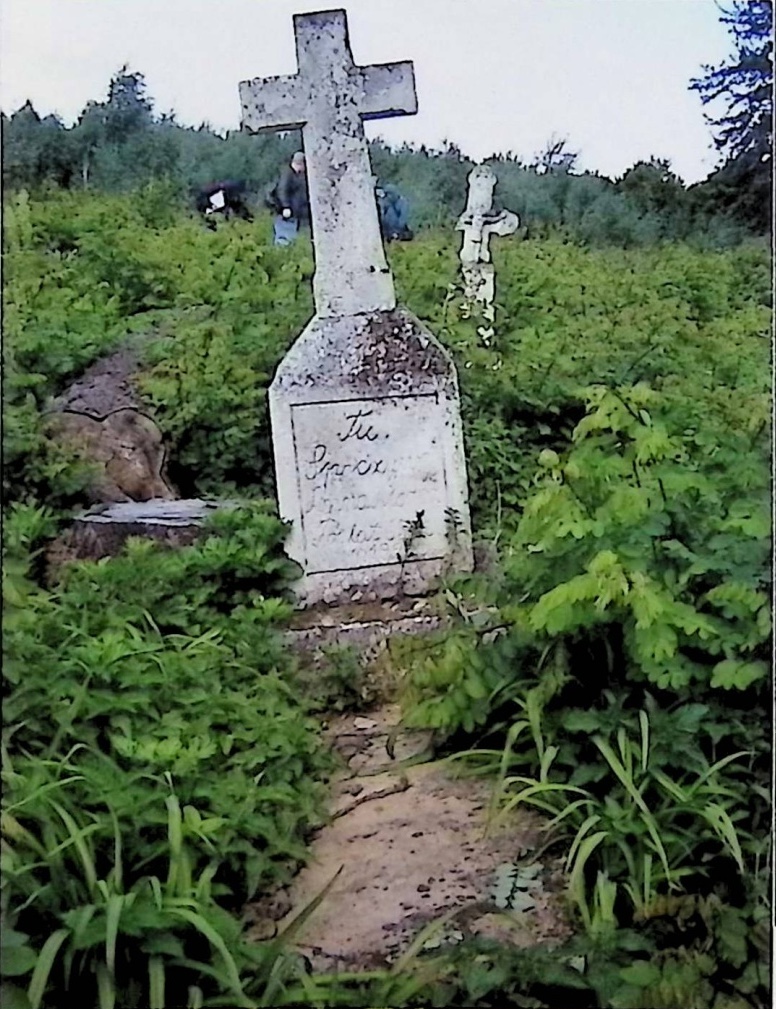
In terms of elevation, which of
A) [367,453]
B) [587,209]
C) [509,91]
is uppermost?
[509,91]

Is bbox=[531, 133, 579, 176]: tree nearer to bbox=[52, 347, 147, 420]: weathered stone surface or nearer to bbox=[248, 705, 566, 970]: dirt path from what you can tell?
bbox=[52, 347, 147, 420]: weathered stone surface

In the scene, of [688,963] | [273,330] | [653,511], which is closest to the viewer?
[688,963]

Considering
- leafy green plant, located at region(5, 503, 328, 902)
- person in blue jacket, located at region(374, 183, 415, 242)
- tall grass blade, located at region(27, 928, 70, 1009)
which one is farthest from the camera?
person in blue jacket, located at region(374, 183, 415, 242)

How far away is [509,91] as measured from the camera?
4.35 ft

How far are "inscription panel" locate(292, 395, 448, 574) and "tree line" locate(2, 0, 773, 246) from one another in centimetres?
23

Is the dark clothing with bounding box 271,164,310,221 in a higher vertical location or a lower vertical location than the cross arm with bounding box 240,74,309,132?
lower

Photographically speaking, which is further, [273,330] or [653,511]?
[273,330]

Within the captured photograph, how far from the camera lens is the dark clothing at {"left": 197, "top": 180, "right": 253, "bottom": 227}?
53.4 inches

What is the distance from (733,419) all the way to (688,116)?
0.32m

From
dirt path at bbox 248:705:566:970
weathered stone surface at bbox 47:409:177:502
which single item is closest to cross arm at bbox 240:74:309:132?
weathered stone surface at bbox 47:409:177:502

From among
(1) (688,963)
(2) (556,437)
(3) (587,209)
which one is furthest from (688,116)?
(1) (688,963)

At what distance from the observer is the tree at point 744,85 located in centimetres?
131

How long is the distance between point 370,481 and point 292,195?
1.08ft

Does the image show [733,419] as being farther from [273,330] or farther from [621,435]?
[273,330]
